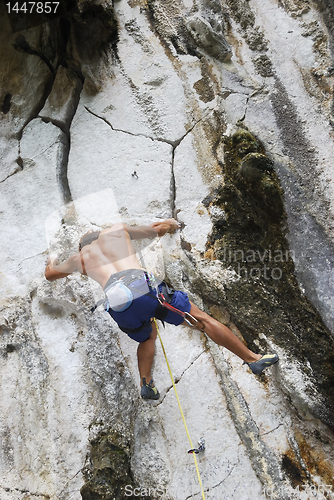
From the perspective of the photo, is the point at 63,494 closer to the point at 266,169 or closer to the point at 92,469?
the point at 92,469

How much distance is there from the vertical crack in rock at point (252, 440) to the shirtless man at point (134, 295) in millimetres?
268

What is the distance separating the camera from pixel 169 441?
2236mm

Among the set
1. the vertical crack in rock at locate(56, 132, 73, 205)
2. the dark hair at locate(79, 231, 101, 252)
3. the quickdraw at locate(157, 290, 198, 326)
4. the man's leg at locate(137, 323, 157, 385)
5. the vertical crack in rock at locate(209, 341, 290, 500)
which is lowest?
the vertical crack in rock at locate(209, 341, 290, 500)

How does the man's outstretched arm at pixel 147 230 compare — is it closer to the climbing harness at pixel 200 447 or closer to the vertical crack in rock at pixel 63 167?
the vertical crack in rock at pixel 63 167

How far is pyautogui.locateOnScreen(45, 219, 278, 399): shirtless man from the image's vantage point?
1.94 m

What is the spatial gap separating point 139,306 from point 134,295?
0.07 meters

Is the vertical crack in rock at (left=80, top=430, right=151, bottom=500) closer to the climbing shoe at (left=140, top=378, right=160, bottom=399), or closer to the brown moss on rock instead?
the climbing shoe at (left=140, top=378, right=160, bottom=399)

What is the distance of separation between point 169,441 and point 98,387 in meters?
0.59

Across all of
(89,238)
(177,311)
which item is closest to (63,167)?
(89,238)

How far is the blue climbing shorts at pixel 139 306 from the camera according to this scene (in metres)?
1.92

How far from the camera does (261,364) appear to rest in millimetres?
2055

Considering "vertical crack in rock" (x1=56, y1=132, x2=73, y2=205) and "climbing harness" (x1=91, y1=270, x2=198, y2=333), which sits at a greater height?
"vertical crack in rock" (x1=56, y1=132, x2=73, y2=205)

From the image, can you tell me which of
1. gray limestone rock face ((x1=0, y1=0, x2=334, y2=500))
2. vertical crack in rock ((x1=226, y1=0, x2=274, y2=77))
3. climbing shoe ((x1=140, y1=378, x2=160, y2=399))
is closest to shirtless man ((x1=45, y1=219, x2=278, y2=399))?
climbing shoe ((x1=140, y1=378, x2=160, y2=399))

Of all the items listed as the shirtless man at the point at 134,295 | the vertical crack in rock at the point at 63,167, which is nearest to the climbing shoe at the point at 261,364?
the shirtless man at the point at 134,295
